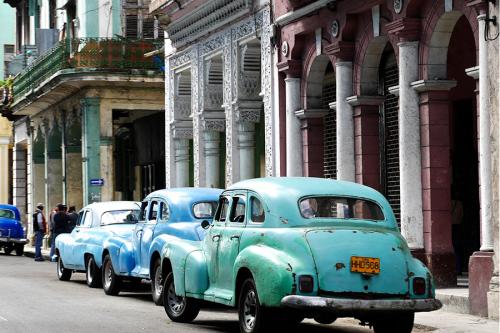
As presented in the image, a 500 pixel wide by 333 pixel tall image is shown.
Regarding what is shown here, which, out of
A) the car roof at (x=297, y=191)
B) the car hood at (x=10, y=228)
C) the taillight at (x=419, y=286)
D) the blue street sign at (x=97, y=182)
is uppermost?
the blue street sign at (x=97, y=182)

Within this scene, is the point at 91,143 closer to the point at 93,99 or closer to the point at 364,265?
the point at 93,99

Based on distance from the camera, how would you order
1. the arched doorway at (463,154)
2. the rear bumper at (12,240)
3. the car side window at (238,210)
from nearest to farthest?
the car side window at (238,210) → the arched doorway at (463,154) → the rear bumper at (12,240)

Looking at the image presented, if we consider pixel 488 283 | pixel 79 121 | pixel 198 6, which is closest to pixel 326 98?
pixel 198 6

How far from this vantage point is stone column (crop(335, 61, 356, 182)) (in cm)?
2206

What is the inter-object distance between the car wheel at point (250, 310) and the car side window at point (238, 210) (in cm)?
107

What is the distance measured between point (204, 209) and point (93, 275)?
492 cm

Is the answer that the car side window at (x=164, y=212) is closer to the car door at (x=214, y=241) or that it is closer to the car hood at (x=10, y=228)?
the car door at (x=214, y=241)

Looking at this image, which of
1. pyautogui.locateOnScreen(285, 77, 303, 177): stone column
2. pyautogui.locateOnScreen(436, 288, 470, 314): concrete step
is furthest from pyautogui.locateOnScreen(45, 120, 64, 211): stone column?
pyautogui.locateOnScreen(436, 288, 470, 314): concrete step

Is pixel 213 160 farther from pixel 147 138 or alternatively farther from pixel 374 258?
pixel 374 258

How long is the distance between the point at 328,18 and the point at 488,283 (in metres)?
8.19

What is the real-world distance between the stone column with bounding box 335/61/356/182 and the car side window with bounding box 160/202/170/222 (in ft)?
13.4

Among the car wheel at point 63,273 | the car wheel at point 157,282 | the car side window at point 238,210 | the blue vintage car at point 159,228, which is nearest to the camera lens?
Result: the car side window at point 238,210

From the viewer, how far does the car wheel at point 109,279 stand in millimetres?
21328

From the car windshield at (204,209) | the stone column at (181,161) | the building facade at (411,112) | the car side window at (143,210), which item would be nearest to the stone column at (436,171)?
the building facade at (411,112)
